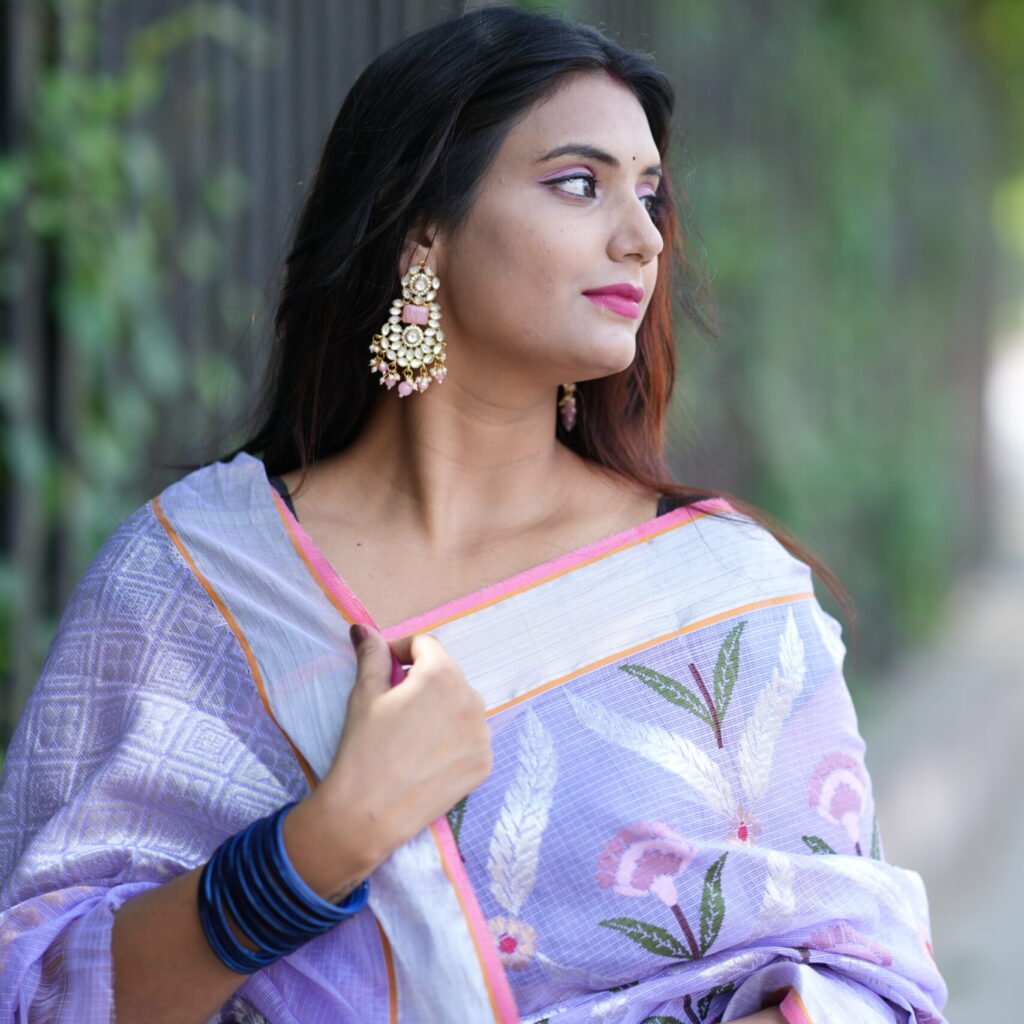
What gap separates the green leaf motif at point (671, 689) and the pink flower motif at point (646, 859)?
0.15m

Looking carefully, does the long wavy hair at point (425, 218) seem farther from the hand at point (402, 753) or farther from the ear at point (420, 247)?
the hand at point (402, 753)

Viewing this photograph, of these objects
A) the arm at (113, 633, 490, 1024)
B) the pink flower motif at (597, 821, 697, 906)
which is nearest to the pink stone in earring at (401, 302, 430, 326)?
the arm at (113, 633, 490, 1024)

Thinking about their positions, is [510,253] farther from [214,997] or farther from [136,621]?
[214,997]

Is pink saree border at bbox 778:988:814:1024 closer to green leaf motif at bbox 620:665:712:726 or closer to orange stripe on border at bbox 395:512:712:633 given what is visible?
green leaf motif at bbox 620:665:712:726

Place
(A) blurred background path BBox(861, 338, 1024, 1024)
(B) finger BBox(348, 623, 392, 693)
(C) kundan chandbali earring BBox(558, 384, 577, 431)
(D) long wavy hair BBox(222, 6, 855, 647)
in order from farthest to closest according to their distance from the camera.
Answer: (A) blurred background path BBox(861, 338, 1024, 1024), (C) kundan chandbali earring BBox(558, 384, 577, 431), (D) long wavy hair BBox(222, 6, 855, 647), (B) finger BBox(348, 623, 392, 693)

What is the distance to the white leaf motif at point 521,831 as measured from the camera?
1.77m

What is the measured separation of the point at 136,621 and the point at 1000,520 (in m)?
11.2

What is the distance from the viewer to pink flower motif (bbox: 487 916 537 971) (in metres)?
1.77

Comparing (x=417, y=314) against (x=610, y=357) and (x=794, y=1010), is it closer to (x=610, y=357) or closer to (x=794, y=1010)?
(x=610, y=357)

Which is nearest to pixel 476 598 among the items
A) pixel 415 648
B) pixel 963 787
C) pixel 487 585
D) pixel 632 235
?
pixel 487 585

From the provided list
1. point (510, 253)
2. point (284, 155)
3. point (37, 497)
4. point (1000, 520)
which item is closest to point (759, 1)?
point (284, 155)

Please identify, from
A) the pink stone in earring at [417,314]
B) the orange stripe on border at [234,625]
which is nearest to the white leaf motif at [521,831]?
the orange stripe on border at [234,625]

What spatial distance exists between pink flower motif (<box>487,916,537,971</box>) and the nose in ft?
2.66

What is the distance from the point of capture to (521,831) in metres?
1.78
